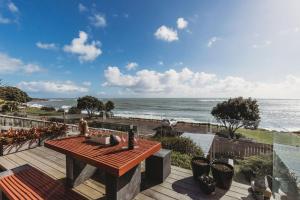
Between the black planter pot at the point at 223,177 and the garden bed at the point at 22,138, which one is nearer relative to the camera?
the black planter pot at the point at 223,177

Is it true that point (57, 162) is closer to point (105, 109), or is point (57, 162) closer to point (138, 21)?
point (138, 21)

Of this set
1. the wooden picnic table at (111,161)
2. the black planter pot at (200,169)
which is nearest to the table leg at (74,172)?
the wooden picnic table at (111,161)

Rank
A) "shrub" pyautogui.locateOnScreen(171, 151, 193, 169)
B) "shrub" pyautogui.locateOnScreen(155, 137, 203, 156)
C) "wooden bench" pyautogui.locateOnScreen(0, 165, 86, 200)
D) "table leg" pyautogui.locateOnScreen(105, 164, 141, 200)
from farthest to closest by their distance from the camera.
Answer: "shrub" pyautogui.locateOnScreen(155, 137, 203, 156), "shrub" pyautogui.locateOnScreen(171, 151, 193, 169), "table leg" pyautogui.locateOnScreen(105, 164, 141, 200), "wooden bench" pyautogui.locateOnScreen(0, 165, 86, 200)

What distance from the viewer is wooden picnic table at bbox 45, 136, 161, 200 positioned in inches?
71.3

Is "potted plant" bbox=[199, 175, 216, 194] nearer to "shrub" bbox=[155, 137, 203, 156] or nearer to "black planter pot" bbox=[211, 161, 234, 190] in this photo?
"black planter pot" bbox=[211, 161, 234, 190]

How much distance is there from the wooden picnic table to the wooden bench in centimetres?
39

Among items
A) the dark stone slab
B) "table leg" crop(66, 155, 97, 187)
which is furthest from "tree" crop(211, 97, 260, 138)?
"table leg" crop(66, 155, 97, 187)

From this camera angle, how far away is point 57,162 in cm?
364

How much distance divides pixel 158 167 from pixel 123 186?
87 centimetres

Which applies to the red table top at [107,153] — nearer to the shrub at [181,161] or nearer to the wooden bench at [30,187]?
the wooden bench at [30,187]

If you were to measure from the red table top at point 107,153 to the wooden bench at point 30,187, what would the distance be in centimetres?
42

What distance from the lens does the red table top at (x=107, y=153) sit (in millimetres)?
1758

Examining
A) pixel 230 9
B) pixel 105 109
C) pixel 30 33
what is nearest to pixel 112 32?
pixel 30 33

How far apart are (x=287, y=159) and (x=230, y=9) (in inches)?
204
